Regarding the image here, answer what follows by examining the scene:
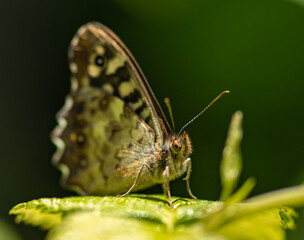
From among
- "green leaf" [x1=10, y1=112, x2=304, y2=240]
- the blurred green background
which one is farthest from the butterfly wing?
the blurred green background

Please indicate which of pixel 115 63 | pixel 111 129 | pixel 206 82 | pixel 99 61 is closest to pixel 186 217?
pixel 111 129

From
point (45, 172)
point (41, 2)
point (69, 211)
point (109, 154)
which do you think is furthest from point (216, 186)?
point (41, 2)

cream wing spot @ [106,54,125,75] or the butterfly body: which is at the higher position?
cream wing spot @ [106,54,125,75]

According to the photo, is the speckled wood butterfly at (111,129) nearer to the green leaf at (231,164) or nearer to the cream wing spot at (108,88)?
the cream wing spot at (108,88)

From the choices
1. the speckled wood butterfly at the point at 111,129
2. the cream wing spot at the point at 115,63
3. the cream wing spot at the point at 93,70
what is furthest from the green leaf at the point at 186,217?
the cream wing spot at the point at 93,70

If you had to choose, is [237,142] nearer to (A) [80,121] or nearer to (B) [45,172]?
(A) [80,121]

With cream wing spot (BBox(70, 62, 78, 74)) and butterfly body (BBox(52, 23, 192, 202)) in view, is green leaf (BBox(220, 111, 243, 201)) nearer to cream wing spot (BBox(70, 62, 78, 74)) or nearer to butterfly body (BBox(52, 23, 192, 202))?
butterfly body (BBox(52, 23, 192, 202))

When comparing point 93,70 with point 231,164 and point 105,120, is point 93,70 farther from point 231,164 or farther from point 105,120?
point 231,164
